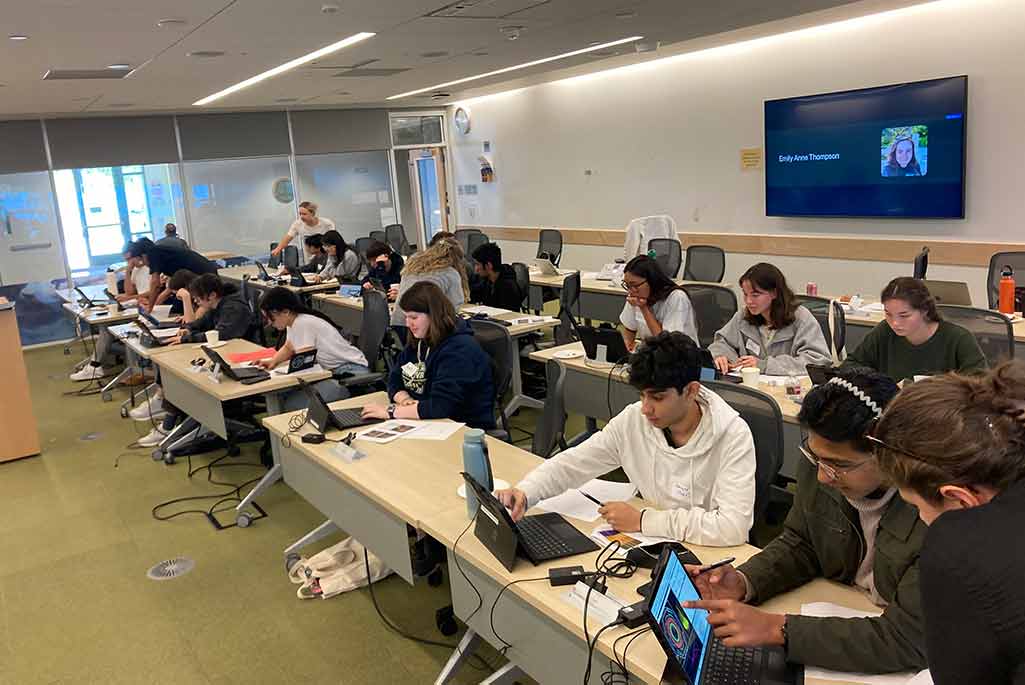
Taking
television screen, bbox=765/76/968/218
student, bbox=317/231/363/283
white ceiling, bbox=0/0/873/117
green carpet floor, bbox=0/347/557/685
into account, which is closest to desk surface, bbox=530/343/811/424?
green carpet floor, bbox=0/347/557/685

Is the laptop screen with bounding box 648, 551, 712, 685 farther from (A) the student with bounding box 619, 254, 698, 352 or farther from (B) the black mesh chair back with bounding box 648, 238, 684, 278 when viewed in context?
(B) the black mesh chair back with bounding box 648, 238, 684, 278

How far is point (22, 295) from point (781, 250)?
9949 millimetres

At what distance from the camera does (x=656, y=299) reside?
16.1 ft

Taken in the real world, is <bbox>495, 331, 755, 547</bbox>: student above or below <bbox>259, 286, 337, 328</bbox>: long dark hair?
below

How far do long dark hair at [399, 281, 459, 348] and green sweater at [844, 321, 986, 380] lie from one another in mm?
1950

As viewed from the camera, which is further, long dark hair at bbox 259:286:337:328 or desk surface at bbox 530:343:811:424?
long dark hair at bbox 259:286:337:328

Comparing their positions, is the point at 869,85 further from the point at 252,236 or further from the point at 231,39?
the point at 252,236

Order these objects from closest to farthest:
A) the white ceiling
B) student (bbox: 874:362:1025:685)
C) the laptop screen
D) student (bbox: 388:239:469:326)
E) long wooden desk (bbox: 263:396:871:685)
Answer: student (bbox: 874:362:1025:685) < the laptop screen < long wooden desk (bbox: 263:396:871:685) < the white ceiling < student (bbox: 388:239:469:326)

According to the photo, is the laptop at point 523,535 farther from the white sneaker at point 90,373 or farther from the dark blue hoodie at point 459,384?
the white sneaker at point 90,373

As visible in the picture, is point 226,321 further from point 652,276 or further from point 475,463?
point 475,463

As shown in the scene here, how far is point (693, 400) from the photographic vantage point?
2520 mm

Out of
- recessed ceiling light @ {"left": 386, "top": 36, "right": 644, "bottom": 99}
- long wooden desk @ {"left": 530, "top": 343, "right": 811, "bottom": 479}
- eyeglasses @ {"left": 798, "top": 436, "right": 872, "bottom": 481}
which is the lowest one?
long wooden desk @ {"left": 530, "top": 343, "right": 811, "bottom": 479}

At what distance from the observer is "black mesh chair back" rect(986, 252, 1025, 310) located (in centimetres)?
547

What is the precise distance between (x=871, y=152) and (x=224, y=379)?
6.38m
